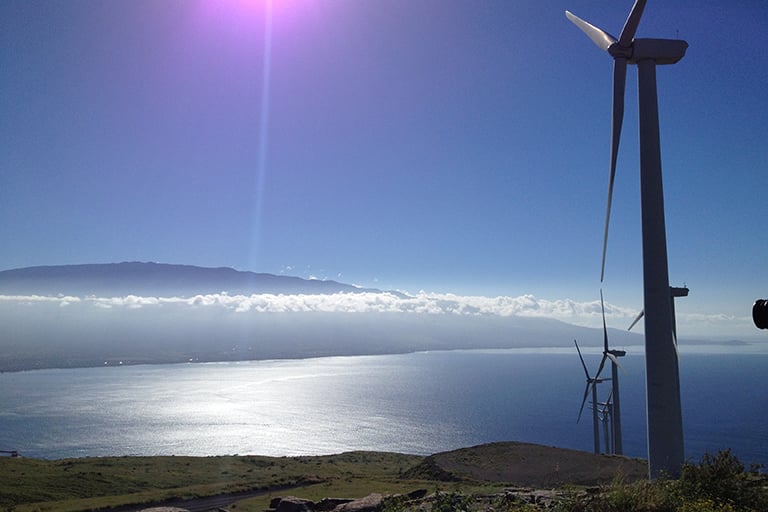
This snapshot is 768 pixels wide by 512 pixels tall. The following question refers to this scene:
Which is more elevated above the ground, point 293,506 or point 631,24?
point 631,24

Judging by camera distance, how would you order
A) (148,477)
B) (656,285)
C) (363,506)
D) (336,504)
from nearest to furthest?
(656,285), (363,506), (336,504), (148,477)

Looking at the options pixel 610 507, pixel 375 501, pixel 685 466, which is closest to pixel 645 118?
pixel 685 466

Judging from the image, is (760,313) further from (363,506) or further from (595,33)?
(595,33)

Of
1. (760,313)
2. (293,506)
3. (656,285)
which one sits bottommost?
(293,506)

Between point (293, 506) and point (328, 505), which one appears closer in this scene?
point (293, 506)

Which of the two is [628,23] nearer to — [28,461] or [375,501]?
[375,501]

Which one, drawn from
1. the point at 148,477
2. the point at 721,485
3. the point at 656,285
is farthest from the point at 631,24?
the point at 148,477

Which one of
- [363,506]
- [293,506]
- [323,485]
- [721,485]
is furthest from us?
[323,485]

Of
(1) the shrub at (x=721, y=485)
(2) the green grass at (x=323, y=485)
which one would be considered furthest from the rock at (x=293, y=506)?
(1) the shrub at (x=721, y=485)
